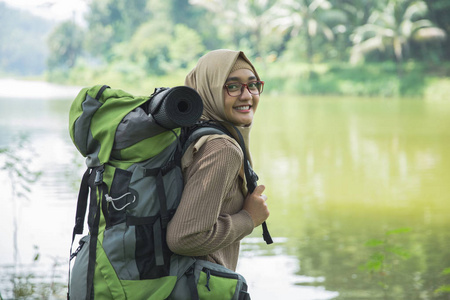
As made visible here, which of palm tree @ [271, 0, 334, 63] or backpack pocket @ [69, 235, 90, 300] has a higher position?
palm tree @ [271, 0, 334, 63]

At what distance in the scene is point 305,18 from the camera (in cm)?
3256

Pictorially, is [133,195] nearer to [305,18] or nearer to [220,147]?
[220,147]

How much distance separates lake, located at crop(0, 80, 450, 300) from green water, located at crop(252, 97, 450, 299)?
0.01m

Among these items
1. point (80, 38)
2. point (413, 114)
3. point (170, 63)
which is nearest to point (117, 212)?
point (413, 114)

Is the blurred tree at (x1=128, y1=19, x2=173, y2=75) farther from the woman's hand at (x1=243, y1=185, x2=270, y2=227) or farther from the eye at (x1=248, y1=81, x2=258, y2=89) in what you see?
the woman's hand at (x1=243, y1=185, x2=270, y2=227)

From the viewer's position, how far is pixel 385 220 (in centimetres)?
566

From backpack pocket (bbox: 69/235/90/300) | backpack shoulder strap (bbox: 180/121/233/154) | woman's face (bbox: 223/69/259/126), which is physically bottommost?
backpack pocket (bbox: 69/235/90/300)

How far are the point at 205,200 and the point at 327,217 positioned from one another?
4560mm

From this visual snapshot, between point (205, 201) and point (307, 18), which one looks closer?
point (205, 201)

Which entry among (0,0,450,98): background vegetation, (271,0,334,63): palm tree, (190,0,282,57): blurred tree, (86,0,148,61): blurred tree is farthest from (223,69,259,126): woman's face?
(86,0,148,61): blurred tree

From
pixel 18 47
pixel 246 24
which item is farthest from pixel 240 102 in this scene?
pixel 18 47

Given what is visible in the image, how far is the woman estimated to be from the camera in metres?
1.39

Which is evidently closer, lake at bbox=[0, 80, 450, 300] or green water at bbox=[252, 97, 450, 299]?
lake at bbox=[0, 80, 450, 300]

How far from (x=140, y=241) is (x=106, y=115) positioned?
0.29 meters
